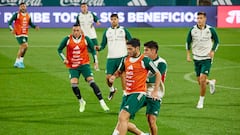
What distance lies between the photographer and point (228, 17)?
44375 mm

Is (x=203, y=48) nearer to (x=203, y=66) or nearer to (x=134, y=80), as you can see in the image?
(x=203, y=66)

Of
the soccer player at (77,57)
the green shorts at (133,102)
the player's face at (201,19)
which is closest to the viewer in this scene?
the green shorts at (133,102)

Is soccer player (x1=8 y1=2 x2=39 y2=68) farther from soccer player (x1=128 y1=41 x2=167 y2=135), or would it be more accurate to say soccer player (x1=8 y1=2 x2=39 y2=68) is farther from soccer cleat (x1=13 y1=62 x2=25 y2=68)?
soccer player (x1=128 y1=41 x2=167 y2=135)

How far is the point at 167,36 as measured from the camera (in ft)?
131

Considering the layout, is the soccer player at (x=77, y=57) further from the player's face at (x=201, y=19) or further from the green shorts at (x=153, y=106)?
the green shorts at (x=153, y=106)

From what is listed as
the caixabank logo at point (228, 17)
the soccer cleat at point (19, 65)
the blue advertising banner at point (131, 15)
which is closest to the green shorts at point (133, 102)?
the soccer cleat at point (19, 65)

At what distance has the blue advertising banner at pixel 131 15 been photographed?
4425 cm

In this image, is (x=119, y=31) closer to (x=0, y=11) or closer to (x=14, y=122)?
(x=14, y=122)

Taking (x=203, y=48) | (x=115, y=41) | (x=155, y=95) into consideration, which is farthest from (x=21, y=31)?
(x=155, y=95)

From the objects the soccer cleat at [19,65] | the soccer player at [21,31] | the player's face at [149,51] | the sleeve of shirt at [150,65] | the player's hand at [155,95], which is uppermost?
the player's face at [149,51]

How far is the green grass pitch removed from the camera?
14.8 m

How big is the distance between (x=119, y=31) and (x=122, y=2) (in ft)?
89.8

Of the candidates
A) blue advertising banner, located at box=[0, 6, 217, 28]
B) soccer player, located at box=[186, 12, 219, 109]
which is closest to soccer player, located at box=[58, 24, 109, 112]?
soccer player, located at box=[186, 12, 219, 109]

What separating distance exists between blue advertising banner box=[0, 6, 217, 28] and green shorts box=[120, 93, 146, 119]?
1254 inches
